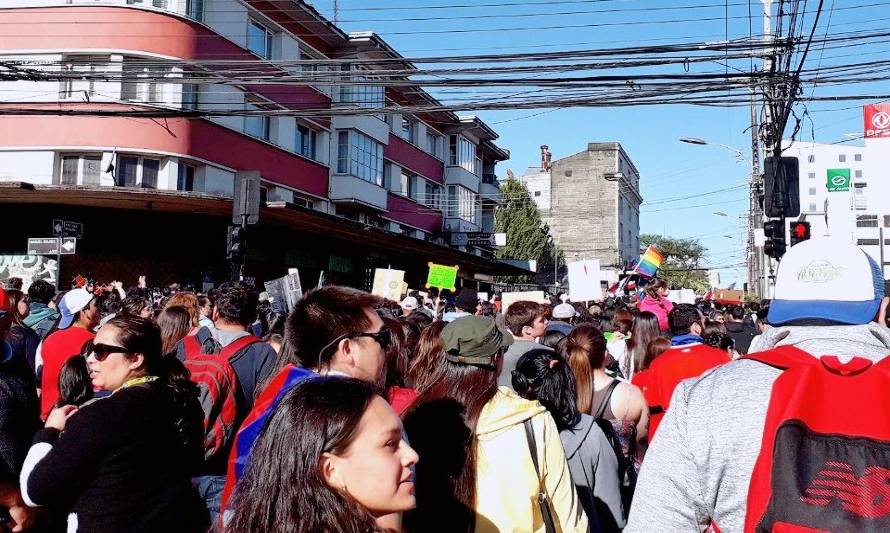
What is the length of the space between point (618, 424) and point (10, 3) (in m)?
23.3

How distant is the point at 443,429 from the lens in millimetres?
2783

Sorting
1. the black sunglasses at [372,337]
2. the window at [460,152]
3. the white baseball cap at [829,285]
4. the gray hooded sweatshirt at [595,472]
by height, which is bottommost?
the gray hooded sweatshirt at [595,472]

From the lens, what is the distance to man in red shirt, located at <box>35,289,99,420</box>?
18.3ft

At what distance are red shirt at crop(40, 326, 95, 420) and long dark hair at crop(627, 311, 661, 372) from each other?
443 cm

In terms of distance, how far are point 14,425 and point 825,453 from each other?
3.31 m

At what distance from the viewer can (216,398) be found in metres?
4.29

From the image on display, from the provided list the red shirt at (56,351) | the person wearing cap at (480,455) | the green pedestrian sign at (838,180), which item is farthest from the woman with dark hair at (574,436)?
the green pedestrian sign at (838,180)

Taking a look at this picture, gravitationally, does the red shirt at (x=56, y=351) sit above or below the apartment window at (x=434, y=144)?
below

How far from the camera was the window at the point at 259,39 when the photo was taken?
2475 centimetres

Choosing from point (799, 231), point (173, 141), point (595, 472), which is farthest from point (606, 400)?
point (173, 141)

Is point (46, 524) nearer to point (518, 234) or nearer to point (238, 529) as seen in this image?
point (238, 529)

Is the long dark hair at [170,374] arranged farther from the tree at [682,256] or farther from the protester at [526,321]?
the tree at [682,256]

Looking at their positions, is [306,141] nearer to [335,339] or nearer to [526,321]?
[526,321]

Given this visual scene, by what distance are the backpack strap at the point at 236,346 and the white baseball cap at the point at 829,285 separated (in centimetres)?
356
